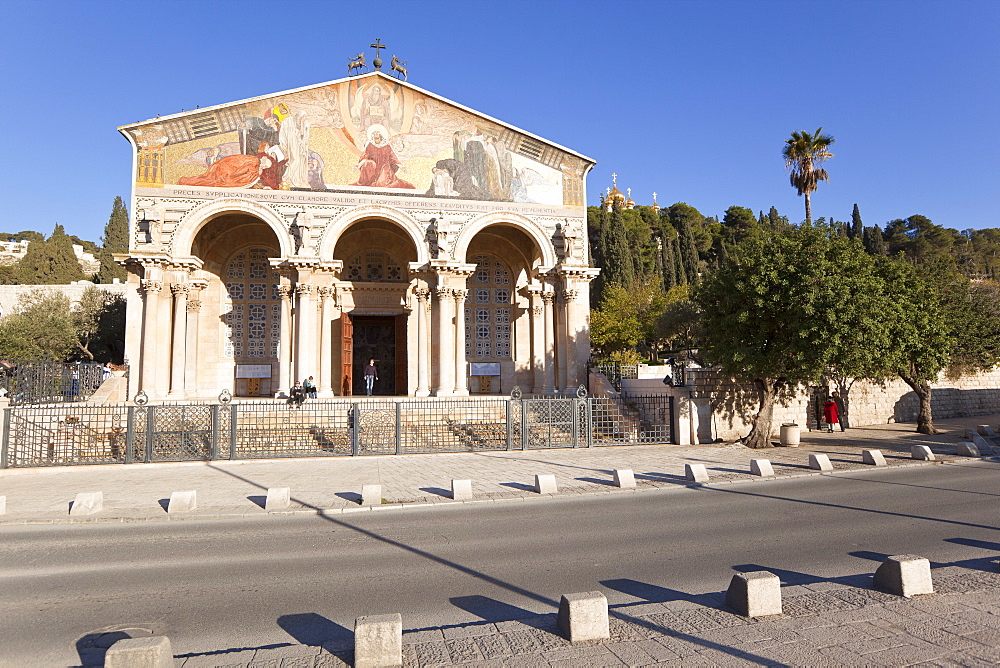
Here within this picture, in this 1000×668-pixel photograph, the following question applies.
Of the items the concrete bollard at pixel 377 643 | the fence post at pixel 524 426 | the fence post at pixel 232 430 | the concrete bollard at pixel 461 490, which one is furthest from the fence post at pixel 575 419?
the concrete bollard at pixel 377 643

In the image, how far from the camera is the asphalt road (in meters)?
4.50

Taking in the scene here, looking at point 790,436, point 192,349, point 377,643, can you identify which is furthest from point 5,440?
point 790,436

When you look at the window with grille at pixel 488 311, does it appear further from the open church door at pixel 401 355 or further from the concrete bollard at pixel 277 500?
the concrete bollard at pixel 277 500

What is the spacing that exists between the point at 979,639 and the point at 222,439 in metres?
14.9

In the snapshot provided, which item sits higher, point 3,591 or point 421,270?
point 421,270

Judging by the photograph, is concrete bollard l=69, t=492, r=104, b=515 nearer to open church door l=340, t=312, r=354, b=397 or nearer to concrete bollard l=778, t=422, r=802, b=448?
open church door l=340, t=312, r=354, b=397

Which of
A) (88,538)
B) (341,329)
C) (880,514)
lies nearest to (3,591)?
(88,538)

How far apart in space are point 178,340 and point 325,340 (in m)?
5.41

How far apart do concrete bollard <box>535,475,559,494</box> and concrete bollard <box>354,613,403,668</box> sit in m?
6.64

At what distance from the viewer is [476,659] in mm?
3637

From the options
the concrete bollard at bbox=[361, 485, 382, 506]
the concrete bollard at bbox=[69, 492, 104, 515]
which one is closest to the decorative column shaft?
the concrete bollard at bbox=[69, 492, 104, 515]

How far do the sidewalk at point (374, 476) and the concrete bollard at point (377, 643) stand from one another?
218 inches

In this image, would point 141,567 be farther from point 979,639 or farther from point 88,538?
point 979,639

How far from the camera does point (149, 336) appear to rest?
64.7 ft
